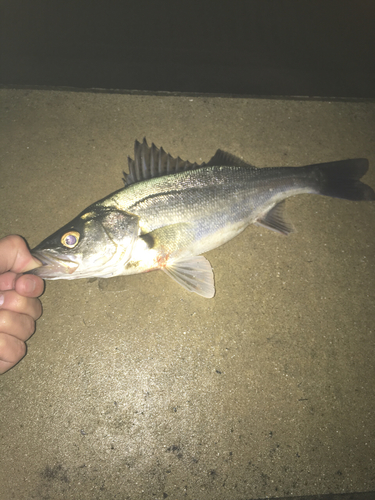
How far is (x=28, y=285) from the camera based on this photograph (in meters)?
1.99

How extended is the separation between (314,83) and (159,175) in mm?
1860

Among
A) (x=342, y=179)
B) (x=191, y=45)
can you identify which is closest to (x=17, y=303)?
(x=191, y=45)

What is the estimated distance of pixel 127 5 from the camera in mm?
2264

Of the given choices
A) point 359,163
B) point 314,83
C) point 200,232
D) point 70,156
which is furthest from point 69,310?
point 314,83

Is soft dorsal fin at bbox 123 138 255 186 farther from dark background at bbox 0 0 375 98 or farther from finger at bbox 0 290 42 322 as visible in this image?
finger at bbox 0 290 42 322

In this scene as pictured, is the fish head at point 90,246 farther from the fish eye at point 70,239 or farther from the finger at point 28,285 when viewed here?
the finger at point 28,285

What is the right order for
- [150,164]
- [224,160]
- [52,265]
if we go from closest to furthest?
[52,265]
[150,164]
[224,160]

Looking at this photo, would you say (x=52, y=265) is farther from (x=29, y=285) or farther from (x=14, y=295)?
(x=14, y=295)

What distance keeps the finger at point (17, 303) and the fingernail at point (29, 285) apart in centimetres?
11

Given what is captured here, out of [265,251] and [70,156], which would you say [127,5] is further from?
[265,251]

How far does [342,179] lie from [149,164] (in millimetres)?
1609

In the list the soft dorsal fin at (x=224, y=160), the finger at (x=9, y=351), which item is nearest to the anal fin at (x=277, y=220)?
the soft dorsal fin at (x=224, y=160)

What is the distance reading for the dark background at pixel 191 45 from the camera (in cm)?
231

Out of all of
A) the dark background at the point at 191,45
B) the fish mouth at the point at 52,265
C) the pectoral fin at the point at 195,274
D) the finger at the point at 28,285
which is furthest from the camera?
the dark background at the point at 191,45
